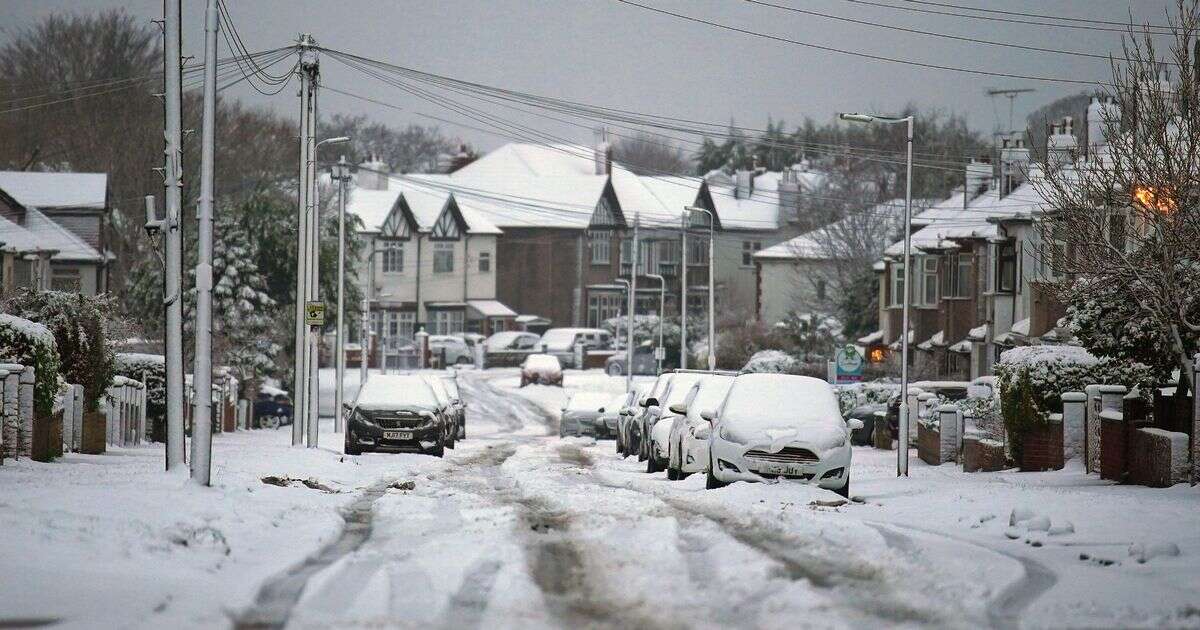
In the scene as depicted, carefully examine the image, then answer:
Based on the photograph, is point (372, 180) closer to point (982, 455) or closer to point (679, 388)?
point (679, 388)

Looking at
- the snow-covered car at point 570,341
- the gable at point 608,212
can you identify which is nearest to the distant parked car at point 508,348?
the snow-covered car at point 570,341

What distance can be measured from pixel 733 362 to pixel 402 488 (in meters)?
52.1

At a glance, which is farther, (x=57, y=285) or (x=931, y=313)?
(x=57, y=285)

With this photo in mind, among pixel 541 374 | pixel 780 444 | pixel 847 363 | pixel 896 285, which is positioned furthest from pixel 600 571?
pixel 541 374

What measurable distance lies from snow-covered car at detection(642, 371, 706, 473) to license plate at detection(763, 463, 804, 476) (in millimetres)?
4245

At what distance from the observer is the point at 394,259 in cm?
9300

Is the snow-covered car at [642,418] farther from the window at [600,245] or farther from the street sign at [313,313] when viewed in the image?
the window at [600,245]

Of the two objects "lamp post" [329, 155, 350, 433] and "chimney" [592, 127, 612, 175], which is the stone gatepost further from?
"chimney" [592, 127, 612, 175]

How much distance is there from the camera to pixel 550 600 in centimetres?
961

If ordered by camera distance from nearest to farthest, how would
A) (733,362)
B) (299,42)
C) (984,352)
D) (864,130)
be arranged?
(299,42), (984,352), (733,362), (864,130)

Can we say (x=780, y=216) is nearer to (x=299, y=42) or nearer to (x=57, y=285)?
(x=57, y=285)

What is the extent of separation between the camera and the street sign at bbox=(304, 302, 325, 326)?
99.4ft

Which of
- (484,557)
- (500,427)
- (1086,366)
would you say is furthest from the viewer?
(500,427)

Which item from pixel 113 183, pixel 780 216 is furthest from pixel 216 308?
pixel 780 216
